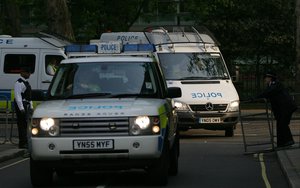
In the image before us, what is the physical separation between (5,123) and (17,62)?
514cm

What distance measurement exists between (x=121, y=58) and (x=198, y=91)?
28.0 feet

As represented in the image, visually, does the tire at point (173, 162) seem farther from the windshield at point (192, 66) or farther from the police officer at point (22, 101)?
the windshield at point (192, 66)

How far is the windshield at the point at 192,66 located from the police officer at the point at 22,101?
15.8 feet

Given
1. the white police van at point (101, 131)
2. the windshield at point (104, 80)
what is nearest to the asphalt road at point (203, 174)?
the white police van at point (101, 131)

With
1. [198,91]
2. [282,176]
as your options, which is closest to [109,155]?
[282,176]

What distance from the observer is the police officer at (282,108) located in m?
16.7

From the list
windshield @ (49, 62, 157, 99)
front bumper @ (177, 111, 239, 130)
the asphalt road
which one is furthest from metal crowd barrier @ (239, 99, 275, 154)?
windshield @ (49, 62, 157, 99)

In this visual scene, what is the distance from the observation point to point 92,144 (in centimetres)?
1104

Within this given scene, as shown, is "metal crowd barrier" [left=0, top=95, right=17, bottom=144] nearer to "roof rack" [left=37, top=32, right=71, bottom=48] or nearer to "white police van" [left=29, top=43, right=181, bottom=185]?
"roof rack" [left=37, top=32, right=71, bottom=48]

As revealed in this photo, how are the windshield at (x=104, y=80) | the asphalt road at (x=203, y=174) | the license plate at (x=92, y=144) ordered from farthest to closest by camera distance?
the asphalt road at (x=203, y=174), the windshield at (x=104, y=80), the license plate at (x=92, y=144)

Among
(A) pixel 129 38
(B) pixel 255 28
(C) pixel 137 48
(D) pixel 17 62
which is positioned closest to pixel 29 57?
(D) pixel 17 62

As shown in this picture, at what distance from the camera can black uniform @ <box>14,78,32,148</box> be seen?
58.6 ft

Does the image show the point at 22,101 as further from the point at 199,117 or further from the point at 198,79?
the point at 198,79

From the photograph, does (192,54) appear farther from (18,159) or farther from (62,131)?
(62,131)
